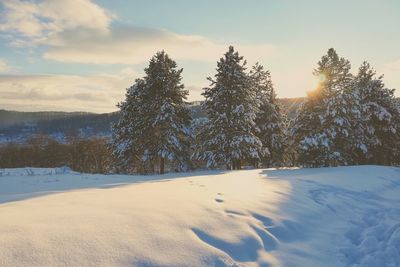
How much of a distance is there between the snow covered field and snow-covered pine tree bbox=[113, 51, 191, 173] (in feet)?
59.6

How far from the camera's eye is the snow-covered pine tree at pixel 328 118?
27875 millimetres

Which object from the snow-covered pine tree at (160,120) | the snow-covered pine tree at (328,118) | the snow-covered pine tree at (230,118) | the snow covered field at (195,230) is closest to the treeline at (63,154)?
the snow-covered pine tree at (160,120)

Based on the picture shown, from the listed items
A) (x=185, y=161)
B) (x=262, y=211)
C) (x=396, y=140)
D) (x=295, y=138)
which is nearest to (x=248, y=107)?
(x=295, y=138)

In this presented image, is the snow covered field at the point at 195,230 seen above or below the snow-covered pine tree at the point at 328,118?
below

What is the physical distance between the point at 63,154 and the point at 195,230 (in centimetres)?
7092

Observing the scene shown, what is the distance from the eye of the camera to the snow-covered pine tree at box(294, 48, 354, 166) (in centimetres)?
2788

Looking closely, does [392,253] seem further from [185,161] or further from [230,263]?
[185,161]

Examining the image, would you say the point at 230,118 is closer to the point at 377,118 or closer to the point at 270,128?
the point at 270,128

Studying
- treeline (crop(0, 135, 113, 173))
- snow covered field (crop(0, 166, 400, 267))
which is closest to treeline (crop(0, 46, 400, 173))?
snow covered field (crop(0, 166, 400, 267))

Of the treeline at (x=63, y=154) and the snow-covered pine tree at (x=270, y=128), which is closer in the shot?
the snow-covered pine tree at (x=270, y=128)

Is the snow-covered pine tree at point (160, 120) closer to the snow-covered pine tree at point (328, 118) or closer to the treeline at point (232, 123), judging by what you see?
the treeline at point (232, 123)

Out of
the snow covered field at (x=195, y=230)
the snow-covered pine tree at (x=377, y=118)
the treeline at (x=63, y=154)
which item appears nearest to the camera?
the snow covered field at (x=195, y=230)

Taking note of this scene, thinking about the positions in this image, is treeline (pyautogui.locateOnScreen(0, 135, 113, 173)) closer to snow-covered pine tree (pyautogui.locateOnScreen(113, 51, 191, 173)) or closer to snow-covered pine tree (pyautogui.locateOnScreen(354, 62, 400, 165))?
snow-covered pine tree (pyautogui.locateOnScreen(113, 51, 191, 173))

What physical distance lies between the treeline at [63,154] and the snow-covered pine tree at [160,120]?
1178 inches
